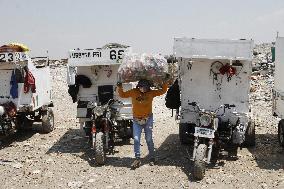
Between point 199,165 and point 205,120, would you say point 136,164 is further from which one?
point 205,120

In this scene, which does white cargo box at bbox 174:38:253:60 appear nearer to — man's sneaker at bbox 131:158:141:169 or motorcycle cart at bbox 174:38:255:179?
motorcycle cart at bbox 174:38:255:179

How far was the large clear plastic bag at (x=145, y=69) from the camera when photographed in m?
8.98

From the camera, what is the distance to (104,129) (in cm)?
972

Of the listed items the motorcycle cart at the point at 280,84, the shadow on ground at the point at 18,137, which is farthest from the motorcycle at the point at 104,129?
the motorcycle cart at the point at 280,84

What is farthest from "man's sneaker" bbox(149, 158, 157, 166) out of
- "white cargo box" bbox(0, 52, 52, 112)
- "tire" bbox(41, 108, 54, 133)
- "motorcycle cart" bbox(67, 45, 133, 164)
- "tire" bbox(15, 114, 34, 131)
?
"tire" bbox(15, 114, 34, 131)

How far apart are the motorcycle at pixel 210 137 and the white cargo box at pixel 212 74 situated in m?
0.25

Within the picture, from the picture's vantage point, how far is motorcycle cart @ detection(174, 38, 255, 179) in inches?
349

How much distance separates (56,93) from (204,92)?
586 inches

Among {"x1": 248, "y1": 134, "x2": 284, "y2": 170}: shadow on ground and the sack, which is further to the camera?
the sack

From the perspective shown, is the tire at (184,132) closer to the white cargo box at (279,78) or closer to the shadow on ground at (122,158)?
the shadow on ground at (122,158)

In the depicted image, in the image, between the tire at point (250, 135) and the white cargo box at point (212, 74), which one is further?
the tire at point (250, 135)

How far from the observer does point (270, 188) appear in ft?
24.7

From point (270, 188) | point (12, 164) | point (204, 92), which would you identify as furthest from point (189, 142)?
point (12, 164)

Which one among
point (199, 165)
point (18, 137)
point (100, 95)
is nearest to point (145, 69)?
point (199, 165)
